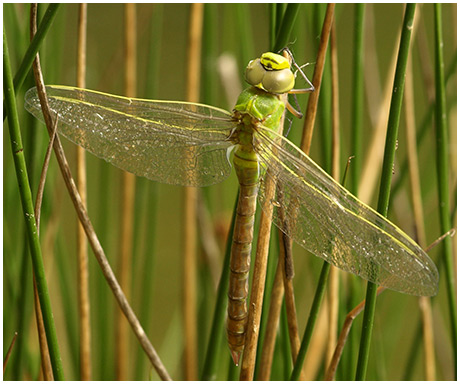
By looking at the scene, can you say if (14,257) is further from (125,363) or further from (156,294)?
(156,294)

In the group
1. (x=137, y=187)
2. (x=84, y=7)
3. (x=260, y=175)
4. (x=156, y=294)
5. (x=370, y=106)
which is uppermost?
(x=84, y=7)

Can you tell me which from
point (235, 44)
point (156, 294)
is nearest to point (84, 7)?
point (235, 44)

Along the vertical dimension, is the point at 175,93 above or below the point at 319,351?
above

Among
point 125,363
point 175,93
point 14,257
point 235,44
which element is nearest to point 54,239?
point 14,257

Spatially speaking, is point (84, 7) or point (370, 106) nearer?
point (84, 7)

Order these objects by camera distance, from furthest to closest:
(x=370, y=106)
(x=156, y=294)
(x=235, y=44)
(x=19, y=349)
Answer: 1. (x=156, y=294)
2. (x=235, y=44)
3. (x=370, y=106)
4. (x=19, y=349)

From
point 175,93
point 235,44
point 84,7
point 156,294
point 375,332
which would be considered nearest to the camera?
point 84,7
